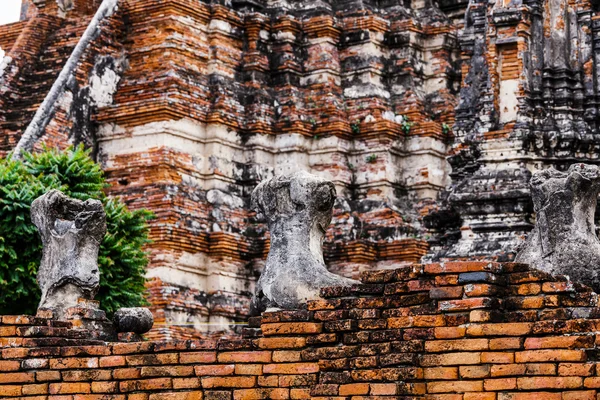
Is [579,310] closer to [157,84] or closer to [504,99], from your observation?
[504,99]

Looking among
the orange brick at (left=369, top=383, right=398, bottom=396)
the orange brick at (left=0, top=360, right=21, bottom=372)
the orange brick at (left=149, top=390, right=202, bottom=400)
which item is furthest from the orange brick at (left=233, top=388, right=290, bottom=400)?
the orange brick at (left=0, top=360, right=21, bottom=372)

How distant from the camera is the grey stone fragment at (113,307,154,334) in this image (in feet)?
53.9

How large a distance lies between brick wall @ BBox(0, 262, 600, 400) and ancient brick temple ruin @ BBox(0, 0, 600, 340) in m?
9.76

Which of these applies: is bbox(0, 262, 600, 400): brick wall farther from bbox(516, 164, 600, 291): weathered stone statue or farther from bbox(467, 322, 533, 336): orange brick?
bbox(516, 164, 600, 291): weathered stone statue

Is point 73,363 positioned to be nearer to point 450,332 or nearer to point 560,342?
point 450,332

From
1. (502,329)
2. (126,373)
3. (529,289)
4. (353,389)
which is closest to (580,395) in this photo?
(502,329)

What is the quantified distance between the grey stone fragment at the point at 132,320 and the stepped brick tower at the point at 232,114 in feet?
29.5

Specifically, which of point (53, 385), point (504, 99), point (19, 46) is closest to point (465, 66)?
point (504, 99)

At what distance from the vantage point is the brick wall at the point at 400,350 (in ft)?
41.6

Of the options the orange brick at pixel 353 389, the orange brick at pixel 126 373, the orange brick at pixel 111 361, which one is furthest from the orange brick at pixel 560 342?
the orange brick at pixel 111 361

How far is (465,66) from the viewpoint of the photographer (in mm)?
25297

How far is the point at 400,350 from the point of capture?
13172mm

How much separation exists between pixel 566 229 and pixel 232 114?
14027mm

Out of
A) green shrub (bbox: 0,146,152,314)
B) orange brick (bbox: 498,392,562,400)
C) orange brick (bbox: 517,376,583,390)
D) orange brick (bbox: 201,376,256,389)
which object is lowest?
orange brick (bbox: 498,392,562,400)
